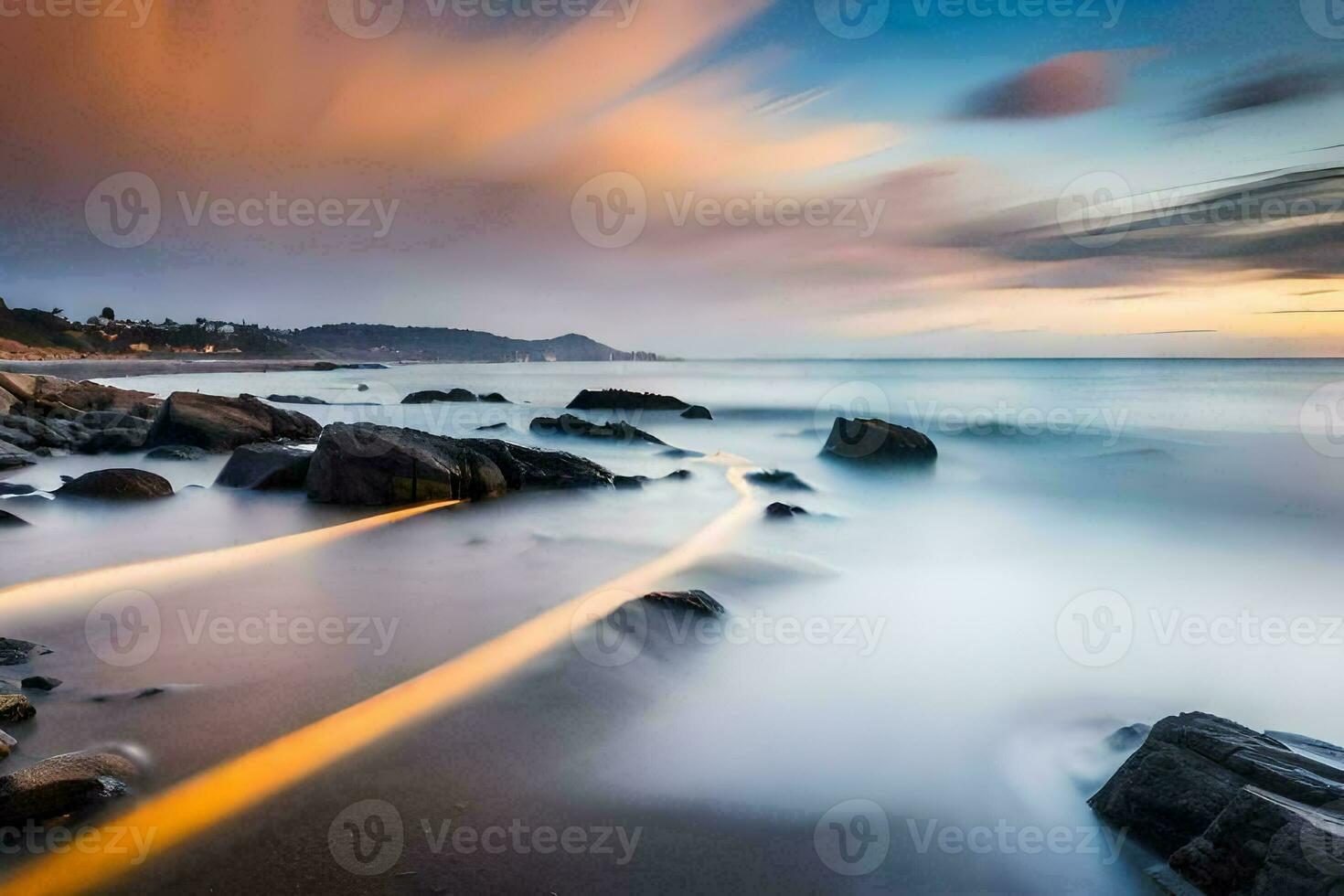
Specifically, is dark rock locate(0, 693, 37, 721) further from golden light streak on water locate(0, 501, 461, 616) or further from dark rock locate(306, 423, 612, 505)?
dark rock locate(306, 423, 612, 505)

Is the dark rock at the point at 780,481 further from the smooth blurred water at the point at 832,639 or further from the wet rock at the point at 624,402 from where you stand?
the wet rock at the point at 624,402

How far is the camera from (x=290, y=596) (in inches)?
218

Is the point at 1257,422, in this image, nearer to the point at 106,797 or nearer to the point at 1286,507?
the point at 1286,507

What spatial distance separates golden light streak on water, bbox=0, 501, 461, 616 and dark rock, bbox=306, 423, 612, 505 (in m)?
0.88

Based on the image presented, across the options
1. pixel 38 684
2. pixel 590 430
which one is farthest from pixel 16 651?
pixel 590 430

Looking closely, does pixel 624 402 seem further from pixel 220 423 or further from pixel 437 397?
pixel 220 423

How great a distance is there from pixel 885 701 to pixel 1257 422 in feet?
85.6

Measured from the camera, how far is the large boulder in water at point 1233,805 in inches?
90.4

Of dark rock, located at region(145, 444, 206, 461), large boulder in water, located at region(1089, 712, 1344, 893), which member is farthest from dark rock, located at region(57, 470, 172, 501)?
large boulder in water, located at region(1089, 712, 1344, 893)

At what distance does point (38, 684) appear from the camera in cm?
372

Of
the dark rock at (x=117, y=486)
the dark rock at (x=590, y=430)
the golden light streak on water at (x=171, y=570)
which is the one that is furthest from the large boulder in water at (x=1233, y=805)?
the dark rock at (x=590, y=430)

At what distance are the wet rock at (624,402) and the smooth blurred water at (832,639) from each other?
14194 millimetres

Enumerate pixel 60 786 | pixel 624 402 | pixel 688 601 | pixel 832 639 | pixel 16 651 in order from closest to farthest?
pixel 60 786, pixel 16 651, pixel 832 639, pixel 688 601, pixel 624 402

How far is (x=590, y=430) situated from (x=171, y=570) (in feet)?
40.0
